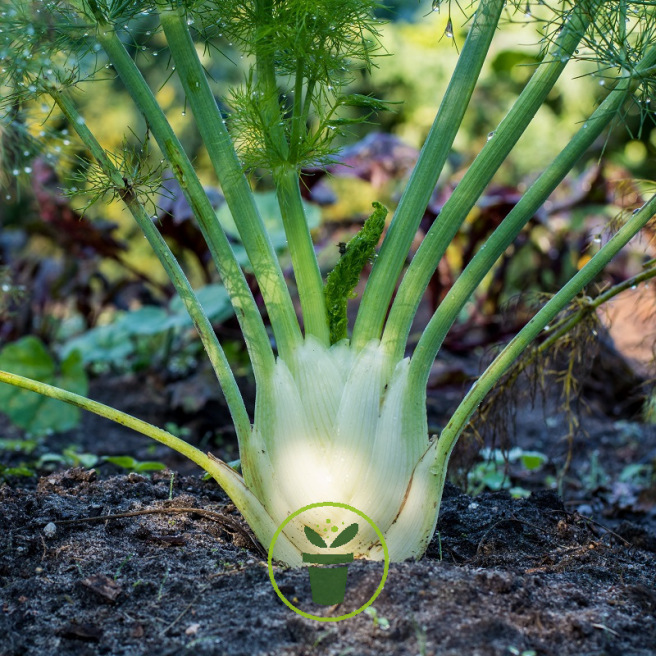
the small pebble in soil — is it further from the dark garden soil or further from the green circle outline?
the green circle outline

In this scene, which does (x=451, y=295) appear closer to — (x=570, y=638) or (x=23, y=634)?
(x=570, y=638)

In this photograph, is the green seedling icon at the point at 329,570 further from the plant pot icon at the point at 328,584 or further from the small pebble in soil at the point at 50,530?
the small pebble in soil at the point at 50,530

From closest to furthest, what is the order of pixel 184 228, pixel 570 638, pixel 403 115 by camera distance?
pixel 570 638
pixel 184 228
pixel 403 115

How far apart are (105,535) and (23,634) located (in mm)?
299

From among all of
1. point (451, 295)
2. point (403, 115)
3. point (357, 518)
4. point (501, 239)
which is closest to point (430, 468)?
point (357, 518)

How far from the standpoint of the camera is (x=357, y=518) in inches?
49.4

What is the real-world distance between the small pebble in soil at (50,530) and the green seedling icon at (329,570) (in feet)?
1.62

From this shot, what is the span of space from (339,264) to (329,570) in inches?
21.9

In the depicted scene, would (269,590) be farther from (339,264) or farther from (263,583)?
(339,264)

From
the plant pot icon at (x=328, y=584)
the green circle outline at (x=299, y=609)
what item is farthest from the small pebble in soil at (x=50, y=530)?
the plant pot icon at (x=328, y=584)

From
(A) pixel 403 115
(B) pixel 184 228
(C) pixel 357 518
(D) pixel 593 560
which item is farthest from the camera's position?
(A) pixel 403 115

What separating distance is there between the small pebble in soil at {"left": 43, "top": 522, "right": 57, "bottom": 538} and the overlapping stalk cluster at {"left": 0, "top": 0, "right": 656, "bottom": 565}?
29 centimetres

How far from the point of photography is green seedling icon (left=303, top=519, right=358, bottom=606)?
110 cm

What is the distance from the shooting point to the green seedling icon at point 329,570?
1.10 m
